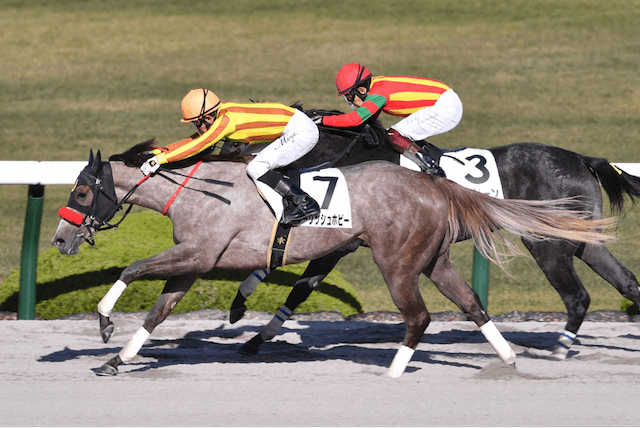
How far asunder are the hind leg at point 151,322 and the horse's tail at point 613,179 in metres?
2.82

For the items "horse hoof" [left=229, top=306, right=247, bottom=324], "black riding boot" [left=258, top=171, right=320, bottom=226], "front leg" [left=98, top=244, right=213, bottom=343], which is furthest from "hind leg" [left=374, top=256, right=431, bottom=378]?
"horse hoof" [left=229, top=306, right=247, bottom=324]

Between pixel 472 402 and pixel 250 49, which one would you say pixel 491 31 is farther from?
pixel 472 402

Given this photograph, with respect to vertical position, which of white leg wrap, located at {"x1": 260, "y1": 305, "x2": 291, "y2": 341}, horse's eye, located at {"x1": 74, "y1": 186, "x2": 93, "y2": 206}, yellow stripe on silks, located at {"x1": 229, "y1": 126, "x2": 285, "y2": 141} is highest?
yellow stripe on silks, located at {"x1": 229, "y1": 126, "x2": 285, "y2": 141}

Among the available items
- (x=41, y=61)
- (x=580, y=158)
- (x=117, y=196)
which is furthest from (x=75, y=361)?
(x=41, y=61)

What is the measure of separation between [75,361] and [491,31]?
15.9 metres

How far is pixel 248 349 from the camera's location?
6.24 metres

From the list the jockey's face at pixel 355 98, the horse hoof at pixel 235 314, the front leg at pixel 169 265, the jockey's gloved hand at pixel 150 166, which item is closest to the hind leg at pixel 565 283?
the jockey's face at pixel 355 98

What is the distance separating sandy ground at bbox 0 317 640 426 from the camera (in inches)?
188

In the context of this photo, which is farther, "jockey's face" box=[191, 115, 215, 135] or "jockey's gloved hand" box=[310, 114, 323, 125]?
"jockey's gloved hand" box=[310, 114, 323, 125]

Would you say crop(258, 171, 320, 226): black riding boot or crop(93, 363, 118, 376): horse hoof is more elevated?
crop(258, 171, 320, 226): black riding boot

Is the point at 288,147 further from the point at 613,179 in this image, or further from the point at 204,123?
the point at 613,179

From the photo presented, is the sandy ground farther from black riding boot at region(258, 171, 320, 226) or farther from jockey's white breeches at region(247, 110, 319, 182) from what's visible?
jockey's white breeches at region(247, 110, 319, 182)

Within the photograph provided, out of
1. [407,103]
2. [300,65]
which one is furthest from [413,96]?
[300,65]

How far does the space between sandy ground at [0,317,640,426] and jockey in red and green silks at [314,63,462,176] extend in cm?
133
